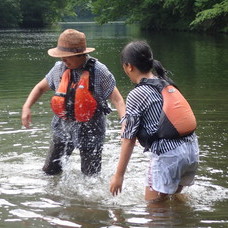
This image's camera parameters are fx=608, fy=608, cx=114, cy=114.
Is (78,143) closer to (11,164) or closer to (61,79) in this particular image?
(61,79)

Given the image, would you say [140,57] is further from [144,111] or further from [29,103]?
[29,103]

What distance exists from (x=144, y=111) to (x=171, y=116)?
0.22m

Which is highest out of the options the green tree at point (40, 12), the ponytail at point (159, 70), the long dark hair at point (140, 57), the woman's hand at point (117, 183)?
the long dark hair at point (140, 57)

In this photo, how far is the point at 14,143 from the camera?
8.34 m

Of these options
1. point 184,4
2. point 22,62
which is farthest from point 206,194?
point 184,4

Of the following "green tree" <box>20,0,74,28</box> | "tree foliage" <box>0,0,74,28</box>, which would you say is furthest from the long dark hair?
"green tree" <box>20,0,74,28</box>

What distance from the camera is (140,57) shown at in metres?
4.82

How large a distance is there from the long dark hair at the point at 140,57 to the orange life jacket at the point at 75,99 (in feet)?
3.04

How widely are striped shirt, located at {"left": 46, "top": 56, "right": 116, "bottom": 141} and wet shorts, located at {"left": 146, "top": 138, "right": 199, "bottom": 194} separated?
1109 millimetres

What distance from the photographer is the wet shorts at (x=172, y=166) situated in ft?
16.0

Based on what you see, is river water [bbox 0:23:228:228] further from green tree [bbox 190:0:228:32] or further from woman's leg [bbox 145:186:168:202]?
green tree [bbox 190:0:228:32]

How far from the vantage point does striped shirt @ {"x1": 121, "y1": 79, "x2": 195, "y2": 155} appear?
15.7 ft

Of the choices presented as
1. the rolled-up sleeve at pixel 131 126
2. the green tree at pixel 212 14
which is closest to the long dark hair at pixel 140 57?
the rolled-up sleeve at pixel 131 126

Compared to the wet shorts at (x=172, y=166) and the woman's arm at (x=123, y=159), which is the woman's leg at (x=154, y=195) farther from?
the woman's arm at (x=123, y=159)
